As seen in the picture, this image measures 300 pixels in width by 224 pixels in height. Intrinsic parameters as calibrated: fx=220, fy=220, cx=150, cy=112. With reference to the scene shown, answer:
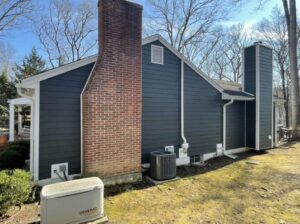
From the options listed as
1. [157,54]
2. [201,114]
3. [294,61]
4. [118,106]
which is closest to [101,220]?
[118,106]

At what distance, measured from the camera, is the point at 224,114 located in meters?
9.01

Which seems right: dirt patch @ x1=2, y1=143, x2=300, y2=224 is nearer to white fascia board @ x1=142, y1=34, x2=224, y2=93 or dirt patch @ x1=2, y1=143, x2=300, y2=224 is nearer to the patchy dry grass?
the patchy dry grass

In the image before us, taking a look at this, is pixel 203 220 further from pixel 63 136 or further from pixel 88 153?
pixel 63 136

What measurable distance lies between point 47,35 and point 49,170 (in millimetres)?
22911

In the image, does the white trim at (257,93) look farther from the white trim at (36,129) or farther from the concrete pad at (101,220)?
the white trim at (36,129)

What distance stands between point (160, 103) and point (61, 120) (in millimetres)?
3129

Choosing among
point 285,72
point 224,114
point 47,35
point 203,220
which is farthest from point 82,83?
point 285,72

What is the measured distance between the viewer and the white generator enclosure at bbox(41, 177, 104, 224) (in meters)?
3.41

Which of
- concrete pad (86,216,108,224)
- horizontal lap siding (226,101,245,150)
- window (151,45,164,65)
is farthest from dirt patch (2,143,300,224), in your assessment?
window (151,45,164,65)

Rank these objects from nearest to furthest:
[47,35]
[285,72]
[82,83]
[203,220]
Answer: [203,220], [82,83], [47,35], [285,72]

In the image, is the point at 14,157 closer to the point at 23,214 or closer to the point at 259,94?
the point at 23,214

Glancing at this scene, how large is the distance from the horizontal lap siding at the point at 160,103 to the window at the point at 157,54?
0.12m

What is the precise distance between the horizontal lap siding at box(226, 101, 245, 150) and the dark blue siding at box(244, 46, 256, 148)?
0.22 metres

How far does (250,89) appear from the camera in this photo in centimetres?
1012
